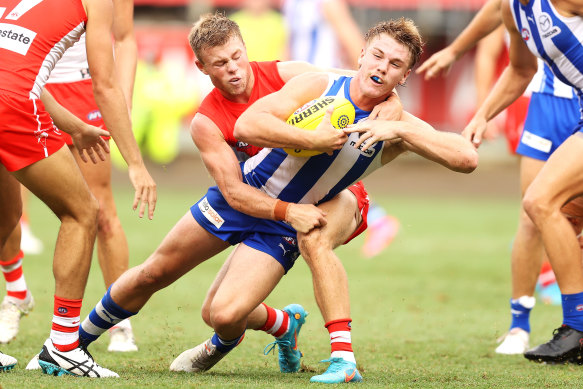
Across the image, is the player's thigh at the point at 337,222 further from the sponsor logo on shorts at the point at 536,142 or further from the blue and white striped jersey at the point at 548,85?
the blue and white striped jersey at the point at 548,85

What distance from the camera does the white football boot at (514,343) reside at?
631cm

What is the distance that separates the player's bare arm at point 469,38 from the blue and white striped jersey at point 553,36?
617mm

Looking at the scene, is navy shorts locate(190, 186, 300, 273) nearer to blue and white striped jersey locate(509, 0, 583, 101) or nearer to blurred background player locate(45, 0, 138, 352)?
blurred background player locate(45, 0, 138, 352)

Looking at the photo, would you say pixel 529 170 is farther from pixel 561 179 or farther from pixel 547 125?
pixel 561 179

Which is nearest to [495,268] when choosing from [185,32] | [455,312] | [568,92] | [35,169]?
[455,312]

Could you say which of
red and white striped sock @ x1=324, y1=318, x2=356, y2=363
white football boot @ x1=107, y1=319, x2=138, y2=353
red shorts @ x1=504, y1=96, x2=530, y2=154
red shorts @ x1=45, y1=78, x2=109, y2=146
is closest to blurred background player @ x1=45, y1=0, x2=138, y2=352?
red shorts @ x1=45, y1=78, x2=109, y2=146

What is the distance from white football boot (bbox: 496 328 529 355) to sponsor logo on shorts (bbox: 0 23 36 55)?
3.60 m

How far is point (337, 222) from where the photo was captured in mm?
5152

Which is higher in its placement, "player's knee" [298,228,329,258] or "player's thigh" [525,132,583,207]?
"player's thigh" [525,132,583,207]

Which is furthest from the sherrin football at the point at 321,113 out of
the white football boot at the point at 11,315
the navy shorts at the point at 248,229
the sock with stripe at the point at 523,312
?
the white football boot at the point at 11,315

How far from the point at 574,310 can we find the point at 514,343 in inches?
31.8

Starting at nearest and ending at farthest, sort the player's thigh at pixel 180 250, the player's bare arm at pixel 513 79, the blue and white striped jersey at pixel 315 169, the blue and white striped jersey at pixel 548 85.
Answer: the blue and white striped jersey at pixel 315 169, the player's thigh at pixel 180 250, the player's bare arm at pixel 513 79, the blue and white striped jersey at pixel 548 85

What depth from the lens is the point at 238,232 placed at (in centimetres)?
536

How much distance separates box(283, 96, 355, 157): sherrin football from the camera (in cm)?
491
